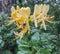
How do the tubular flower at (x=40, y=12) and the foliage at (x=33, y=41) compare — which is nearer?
the tubular flower at (x=40, y=12)

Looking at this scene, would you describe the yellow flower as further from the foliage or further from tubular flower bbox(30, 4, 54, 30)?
the foliage

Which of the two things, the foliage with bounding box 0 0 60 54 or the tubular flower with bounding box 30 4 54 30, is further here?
the foliage with bounding box 0 0 60 54

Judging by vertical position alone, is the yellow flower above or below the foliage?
above

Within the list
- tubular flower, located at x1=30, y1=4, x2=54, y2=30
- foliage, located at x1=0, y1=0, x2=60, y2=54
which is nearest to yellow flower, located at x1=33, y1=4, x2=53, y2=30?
tubular flower, located at x1=30, y1=4, x2=54, y2=30

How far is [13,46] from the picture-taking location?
73.4 inches

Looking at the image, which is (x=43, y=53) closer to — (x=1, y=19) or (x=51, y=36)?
(x=51, y=36)

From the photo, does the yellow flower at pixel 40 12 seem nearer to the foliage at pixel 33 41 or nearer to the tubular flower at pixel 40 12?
the tubular flower at pixel 40 12

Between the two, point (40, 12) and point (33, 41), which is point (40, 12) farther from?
point (33, 41)

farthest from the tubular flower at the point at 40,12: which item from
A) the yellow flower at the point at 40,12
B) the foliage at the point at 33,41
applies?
the foliage at the point at 33,41

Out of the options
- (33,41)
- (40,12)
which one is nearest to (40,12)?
(40,12)

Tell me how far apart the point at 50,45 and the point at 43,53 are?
0.09m

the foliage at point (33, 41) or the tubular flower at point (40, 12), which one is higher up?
the tubular flower at point (40, 12)

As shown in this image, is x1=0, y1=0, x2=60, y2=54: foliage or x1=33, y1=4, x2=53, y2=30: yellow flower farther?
x1=0, y1=0, x2=60, y2=54: foliage

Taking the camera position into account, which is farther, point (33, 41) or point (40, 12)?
point (33, 41)
